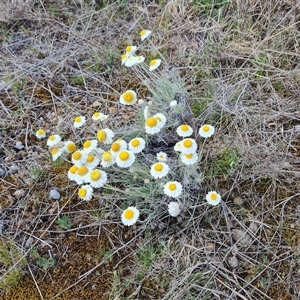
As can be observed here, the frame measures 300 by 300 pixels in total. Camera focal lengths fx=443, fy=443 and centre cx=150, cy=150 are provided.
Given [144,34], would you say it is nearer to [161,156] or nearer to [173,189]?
[161,156]

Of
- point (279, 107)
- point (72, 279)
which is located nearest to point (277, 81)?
point (279, 107)

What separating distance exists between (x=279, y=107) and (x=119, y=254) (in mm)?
922

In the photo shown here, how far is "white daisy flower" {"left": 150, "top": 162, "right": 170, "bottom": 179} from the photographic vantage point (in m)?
1.57

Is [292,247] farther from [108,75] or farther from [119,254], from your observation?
[108,75]

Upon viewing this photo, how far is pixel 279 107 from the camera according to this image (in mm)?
1911

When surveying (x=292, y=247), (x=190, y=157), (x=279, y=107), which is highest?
(x=190, y=157)

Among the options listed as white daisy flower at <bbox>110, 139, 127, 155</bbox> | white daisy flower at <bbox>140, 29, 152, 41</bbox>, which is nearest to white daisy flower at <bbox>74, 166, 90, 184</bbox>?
white daisy flower at <bbox>110, 139, 127, 155</bbox>

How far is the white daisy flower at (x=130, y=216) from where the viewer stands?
157 cm

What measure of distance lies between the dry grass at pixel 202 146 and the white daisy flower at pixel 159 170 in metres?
0.16

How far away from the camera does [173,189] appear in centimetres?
156

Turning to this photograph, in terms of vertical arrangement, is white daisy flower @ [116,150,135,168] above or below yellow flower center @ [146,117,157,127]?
below

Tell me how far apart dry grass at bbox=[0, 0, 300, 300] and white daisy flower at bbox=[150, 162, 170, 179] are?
158mm

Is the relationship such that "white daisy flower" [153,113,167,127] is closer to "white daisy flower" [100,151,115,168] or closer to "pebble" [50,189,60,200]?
"white daisy flower" [100,151,115,168]

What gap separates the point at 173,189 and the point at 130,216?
7.1 inches
